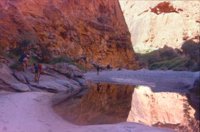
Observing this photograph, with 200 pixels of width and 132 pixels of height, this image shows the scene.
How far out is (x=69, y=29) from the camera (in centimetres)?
4872

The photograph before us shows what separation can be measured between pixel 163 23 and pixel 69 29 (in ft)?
211

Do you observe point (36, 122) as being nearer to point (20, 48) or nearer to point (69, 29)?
point (20, 48)

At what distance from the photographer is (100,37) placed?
2354 inches

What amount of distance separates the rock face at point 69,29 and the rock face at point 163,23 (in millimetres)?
33170

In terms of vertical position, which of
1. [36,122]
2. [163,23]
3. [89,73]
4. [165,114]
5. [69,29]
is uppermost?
[163,23]

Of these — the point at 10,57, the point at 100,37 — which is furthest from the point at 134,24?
the point at 10,57

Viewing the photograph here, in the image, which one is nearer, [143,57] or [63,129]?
[63,129]

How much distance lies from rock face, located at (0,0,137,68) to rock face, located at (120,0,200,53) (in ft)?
109

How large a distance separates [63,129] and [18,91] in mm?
8922

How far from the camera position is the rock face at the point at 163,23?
329ft

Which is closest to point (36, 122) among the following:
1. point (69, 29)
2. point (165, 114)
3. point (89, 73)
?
point (165, 114)

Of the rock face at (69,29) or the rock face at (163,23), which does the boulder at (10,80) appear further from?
the rock face at (163,23)

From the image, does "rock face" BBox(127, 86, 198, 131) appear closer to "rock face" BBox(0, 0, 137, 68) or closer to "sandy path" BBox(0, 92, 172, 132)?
"sandy path" BBox(0, 92, 172, 132)

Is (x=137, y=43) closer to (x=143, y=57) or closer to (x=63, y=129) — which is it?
(x=143, y=57)
